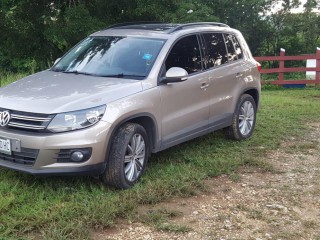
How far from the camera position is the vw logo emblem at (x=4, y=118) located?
4340 millimetres

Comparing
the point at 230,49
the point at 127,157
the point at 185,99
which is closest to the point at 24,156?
the point at 127,157

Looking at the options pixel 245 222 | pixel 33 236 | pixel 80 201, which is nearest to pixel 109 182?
pixel 80 201

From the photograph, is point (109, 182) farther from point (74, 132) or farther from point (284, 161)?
point (284, 161)

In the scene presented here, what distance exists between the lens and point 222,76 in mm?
6180

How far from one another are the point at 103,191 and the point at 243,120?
3141 millimetres

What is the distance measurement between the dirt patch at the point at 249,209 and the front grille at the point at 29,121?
45.8 inches

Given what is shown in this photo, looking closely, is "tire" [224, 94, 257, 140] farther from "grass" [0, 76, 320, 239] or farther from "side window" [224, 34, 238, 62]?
"side window" [224, 34, 238, 62]

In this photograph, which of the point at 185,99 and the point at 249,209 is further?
the point at 185,99

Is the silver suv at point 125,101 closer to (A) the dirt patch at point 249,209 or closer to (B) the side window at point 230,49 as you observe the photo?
(B) the side window at point 230,49

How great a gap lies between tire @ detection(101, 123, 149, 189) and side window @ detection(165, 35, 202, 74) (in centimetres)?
101

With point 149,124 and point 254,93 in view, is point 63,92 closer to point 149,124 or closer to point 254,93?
point 149,124

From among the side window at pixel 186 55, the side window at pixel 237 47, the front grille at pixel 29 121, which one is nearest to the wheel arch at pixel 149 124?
the side window at pixel 186 55

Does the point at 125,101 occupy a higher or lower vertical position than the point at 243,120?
higher

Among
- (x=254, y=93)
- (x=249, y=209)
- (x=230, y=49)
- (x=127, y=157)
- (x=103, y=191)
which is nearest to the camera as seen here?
(x=249, y=209)
